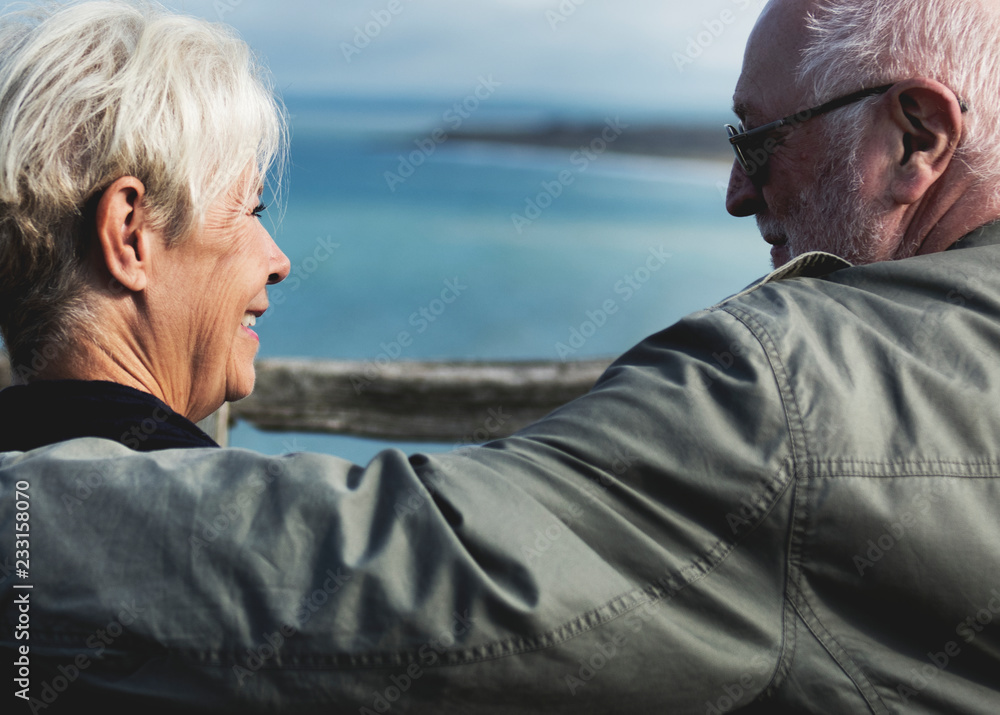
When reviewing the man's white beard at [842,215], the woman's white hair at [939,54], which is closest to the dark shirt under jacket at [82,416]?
the man's white beard at [842,215]

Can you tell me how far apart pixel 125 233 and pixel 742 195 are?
1.35 metres

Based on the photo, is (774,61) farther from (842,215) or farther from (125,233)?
(125,233)

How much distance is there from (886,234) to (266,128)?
1223 millimetres

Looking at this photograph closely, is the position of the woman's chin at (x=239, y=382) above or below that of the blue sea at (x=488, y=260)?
above

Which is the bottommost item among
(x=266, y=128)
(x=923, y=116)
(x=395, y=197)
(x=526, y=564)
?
(x=395, y=197)

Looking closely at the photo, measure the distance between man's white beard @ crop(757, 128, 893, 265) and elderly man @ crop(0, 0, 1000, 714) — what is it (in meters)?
0.49

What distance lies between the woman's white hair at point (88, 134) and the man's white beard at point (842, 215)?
1.15 m

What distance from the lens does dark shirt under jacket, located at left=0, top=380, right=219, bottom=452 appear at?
1.28m

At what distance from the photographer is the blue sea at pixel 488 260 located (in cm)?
1873

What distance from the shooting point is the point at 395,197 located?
46.7m

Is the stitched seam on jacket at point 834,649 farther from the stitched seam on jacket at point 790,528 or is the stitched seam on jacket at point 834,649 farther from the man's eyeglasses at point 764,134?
the man's eyeglasses at point 764,134

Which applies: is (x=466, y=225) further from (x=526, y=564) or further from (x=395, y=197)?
(x=526, y=564)

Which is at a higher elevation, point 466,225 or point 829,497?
point 829,497

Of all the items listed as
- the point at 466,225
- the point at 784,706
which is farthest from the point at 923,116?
the point at 466,225
